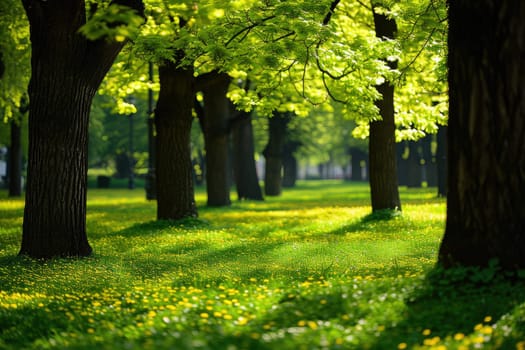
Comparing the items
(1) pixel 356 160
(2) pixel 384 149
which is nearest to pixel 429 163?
(1) pixel 356 160

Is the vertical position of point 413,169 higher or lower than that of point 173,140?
lower

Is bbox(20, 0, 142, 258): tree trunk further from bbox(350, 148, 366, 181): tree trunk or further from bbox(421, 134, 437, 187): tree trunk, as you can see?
bbox(350, 148, 366, 181): tree trunk

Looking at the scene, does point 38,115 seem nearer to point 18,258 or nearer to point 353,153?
point 18,258

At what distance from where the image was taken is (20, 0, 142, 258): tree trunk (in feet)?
37.9

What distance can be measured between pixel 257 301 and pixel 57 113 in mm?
5864

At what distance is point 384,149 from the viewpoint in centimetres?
1936

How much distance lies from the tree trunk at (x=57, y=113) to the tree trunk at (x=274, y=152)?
1046 inches

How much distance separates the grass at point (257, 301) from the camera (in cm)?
608

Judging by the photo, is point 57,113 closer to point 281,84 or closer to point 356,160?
point 281,84

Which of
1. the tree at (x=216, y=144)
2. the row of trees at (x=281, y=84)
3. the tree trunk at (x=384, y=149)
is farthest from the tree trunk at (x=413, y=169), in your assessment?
the tree trunk at (x=384, y=149)

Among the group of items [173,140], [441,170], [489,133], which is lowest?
[441,170]

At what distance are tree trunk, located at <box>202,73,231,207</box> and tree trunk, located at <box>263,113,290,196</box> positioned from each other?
1162 centimetres

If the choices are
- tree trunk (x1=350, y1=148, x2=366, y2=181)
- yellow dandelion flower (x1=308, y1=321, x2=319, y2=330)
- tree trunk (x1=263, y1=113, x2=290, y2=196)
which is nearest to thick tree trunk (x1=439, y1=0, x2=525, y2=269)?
yellow dandelion flower (x1=308, y1=321, x2=319, y2=330)

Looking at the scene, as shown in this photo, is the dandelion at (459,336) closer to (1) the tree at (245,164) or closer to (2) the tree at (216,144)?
(2) the tree at (216,144)
